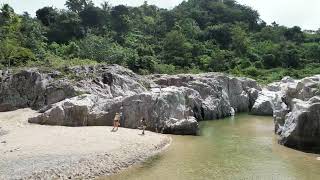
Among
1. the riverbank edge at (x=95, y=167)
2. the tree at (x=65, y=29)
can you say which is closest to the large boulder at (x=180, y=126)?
the riverbank edge at (x=95, y=167)

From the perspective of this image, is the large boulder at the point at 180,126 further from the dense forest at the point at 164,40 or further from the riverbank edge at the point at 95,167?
the dense forest at the point at 164,40

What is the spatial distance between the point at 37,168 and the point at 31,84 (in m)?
23.0

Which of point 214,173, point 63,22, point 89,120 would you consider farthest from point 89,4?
point 214,173

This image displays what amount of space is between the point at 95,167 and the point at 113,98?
54.1 feet

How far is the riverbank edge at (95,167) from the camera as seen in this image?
69.4 ft

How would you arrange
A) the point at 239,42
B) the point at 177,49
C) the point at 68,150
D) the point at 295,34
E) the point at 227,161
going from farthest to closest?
the point at 295,34, the point at 239,42, the point at 177,49, the point at 227,161, the point at 68,150

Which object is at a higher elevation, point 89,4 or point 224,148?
point 89,4

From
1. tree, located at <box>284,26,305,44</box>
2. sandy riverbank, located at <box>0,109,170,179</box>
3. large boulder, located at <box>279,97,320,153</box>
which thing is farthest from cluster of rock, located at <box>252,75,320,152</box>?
tree, located at <box>284,26,305,44</box>

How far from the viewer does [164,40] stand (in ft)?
294

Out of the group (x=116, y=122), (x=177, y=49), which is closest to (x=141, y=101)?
(x=116, y=122)

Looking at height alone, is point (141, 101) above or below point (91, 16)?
below

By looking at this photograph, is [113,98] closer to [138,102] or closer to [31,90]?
[138,102]

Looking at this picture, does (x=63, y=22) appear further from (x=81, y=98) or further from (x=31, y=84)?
(x=81, y=98)

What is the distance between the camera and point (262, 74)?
84.7 meters
